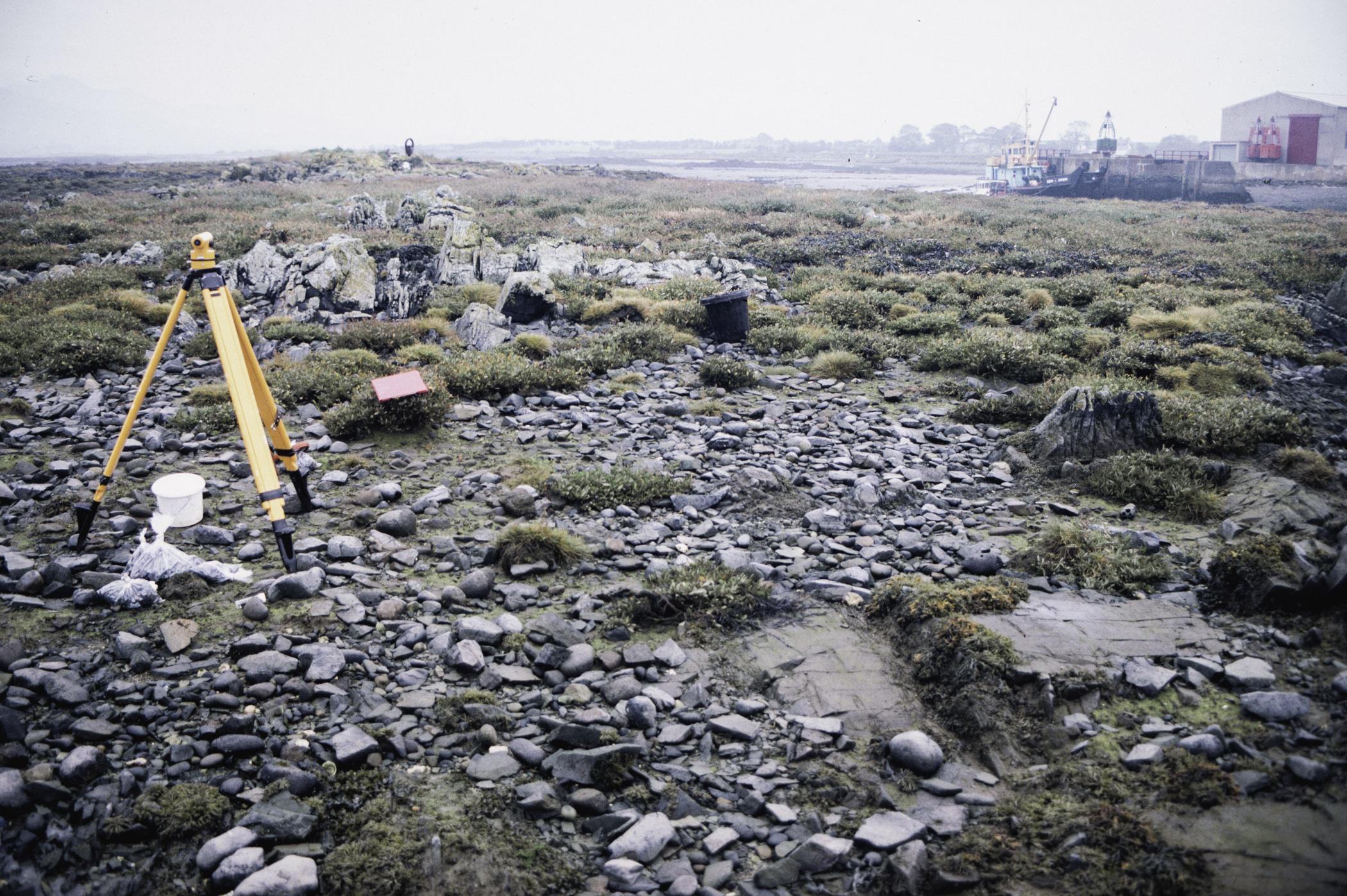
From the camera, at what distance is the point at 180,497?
6586 millimetres

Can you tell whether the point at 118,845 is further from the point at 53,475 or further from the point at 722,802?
the point at 53,475

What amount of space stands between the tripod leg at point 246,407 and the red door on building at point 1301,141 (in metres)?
109

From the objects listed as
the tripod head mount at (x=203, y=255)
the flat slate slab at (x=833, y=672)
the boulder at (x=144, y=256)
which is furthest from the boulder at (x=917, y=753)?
the boulder at (x=144, y=256)

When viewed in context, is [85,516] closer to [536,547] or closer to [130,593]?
[130,593]

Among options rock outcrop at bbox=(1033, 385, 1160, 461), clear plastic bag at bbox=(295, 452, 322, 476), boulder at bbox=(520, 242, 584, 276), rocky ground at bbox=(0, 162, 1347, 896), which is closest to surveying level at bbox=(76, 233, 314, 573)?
rocky ground at bbox=(0, 162, 1347, 896)

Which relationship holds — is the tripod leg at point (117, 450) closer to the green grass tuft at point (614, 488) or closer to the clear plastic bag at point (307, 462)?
the clear plastic bag at point (307, 462)

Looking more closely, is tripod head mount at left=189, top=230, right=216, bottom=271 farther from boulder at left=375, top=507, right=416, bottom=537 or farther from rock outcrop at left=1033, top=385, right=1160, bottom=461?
rock outcrop at left=1033, top=385, right=1160, bottom=461

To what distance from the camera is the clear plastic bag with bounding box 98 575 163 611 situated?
565cm

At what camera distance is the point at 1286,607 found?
5109mm

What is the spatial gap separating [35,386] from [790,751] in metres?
14.0

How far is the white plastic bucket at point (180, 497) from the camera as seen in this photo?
654cm

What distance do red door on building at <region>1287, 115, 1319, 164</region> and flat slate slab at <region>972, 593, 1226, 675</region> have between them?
105 metres

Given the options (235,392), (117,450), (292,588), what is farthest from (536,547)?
(117,450)

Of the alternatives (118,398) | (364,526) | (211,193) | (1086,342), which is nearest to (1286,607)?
(364,526)
